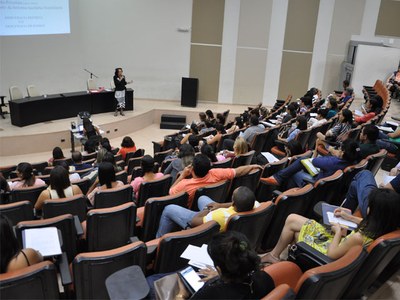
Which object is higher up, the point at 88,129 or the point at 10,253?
the point at 10,253

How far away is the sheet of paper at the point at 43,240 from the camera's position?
2449 millimetres

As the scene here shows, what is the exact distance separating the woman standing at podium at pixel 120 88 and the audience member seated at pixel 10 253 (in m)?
8.83

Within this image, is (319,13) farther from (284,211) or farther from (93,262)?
(93,262)

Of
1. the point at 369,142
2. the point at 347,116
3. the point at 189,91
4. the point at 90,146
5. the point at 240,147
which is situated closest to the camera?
the point at 369,142

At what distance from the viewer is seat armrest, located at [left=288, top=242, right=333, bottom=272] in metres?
2.43

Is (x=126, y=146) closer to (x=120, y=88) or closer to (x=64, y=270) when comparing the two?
(x=120, y=88)

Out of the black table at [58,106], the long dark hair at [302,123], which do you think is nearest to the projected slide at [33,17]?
the black table at [58,106]

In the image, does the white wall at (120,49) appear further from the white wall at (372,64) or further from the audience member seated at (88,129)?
the white wall at (372,64)

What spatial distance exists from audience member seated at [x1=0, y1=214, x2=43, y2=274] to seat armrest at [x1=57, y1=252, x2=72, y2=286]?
0.76ft

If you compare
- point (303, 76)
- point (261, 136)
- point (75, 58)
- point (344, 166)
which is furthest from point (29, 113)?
point (303, 76)

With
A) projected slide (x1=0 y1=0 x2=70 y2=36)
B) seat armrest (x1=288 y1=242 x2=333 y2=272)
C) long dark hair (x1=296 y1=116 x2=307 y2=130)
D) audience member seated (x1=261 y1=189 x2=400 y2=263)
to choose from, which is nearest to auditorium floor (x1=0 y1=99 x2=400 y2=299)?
long dark hair (x1=296 y1=116 x2=307 y2=130)

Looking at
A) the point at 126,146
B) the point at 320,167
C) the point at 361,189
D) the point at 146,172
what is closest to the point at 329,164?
the point at 320,167

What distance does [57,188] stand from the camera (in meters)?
3.82

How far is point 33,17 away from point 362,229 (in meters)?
9.93
